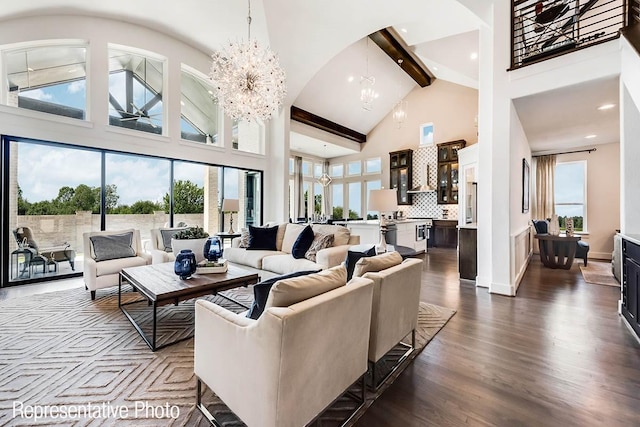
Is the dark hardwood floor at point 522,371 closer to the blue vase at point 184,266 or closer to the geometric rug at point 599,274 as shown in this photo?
the geometric rug at point 599,274

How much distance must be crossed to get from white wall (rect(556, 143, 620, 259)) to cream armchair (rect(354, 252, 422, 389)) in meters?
7.10

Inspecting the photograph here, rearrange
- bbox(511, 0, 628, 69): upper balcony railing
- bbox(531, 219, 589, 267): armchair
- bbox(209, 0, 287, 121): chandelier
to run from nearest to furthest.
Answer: bbox(511, 0, 628, 69): upper balcony railing → bbox(209, 0, 287, 121): chandelier → bbox(531, 219, 589, 267): armchair

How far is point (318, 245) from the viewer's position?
400 centimetres

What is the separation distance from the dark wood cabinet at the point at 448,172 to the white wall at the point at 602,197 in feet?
9.06

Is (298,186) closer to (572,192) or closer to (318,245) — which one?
(318,245)

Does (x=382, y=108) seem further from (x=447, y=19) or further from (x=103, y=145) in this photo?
(x=103, y=145)

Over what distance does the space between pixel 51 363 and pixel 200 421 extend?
60.5 inches

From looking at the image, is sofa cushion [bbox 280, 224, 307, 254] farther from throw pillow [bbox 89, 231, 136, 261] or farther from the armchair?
the armchair

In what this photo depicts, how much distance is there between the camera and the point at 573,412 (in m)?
1.66

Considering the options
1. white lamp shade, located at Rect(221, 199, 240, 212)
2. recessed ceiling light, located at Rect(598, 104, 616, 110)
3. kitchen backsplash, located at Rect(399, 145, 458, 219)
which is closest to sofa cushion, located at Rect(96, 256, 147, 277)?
white lamp shade, located at Rect(221, 199, 240, 212)

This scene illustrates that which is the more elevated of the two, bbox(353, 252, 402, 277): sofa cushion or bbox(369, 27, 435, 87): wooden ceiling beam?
bbox(369, 27, 435, 87): wooden ceiling beam

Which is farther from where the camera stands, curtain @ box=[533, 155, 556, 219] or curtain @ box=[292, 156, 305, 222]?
curtain @ box=[292, 156, 305, 222]

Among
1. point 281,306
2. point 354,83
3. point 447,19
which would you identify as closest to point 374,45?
point 354,83

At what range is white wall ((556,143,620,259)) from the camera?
20.7 feet
